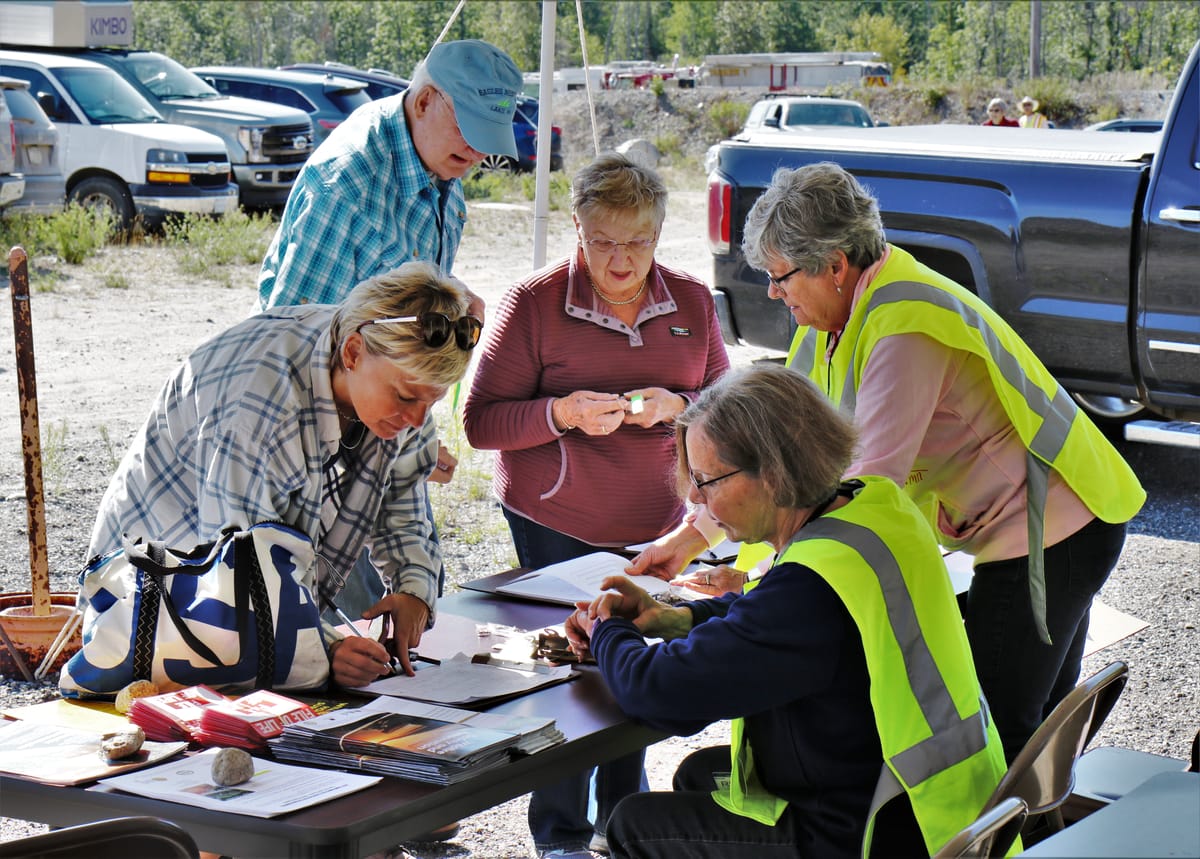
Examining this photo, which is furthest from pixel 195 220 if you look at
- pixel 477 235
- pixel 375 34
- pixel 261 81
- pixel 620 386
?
pixel 375 34

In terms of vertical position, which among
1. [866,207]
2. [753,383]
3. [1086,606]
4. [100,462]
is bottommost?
[100,462]

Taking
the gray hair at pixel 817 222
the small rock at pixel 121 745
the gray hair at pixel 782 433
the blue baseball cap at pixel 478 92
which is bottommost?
the small rock at pixel 121 745

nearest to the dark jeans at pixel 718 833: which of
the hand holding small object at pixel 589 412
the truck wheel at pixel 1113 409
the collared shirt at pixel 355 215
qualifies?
the hand holding small object at pixel 589 412

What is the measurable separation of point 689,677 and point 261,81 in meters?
18.8

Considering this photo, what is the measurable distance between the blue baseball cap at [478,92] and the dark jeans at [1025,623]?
166cm

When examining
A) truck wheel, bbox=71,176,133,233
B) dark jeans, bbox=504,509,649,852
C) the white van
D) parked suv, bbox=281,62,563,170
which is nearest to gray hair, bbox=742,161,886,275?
dark jeans, bbox=504,509,649,852

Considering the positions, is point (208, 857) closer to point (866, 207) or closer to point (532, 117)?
point (866, 207)

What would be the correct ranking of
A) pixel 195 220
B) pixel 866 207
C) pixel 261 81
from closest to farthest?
pixel 866 207
pixel 195 220
pixel 261 81

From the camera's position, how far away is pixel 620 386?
3746 mm

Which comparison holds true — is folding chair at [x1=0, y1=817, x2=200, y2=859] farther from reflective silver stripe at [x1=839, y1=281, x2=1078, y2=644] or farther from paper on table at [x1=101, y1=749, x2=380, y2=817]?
reflective silver stripe at [x1=839, y1=281, x2=1078, y2=644]

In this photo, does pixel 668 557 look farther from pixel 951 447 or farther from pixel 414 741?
pixel 414 741

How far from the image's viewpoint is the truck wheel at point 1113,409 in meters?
7.29

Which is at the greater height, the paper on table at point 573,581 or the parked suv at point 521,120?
the parked suv at point 521,120

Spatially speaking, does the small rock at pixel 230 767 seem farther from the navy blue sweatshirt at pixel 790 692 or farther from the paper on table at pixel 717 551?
the paper on table at pixel 717 551
